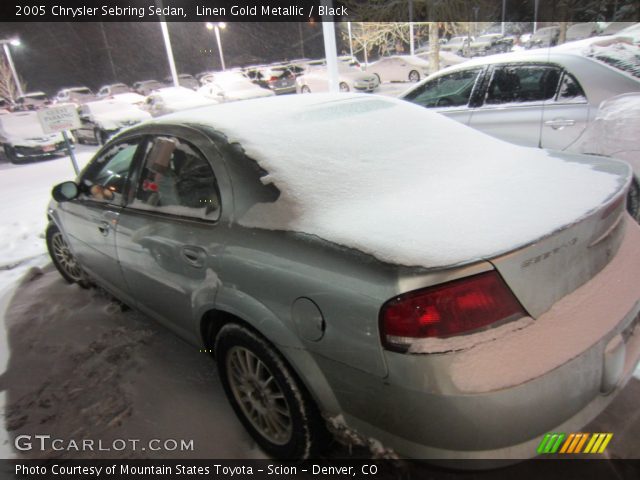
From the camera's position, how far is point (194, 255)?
1.98 meters

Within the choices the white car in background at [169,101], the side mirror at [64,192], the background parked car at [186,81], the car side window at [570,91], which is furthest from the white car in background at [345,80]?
the side mirror at [64,192]

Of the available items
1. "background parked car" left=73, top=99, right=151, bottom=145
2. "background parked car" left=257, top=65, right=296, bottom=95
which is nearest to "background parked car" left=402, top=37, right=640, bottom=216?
"background parked car" left=73, top=99, right=151, bottom=145

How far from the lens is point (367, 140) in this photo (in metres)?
2.17

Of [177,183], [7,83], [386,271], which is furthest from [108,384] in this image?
[7,83]

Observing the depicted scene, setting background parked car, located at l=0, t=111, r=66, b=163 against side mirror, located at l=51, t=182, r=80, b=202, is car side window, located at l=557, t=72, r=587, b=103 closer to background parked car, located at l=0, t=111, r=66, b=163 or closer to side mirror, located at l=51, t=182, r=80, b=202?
side mirror, located at l=51, t=182, r=80, b=202

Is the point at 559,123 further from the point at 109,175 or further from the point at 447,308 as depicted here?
the point at 109,175

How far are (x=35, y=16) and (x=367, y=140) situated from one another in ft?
26.5

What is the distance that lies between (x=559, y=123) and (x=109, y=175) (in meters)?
3.65

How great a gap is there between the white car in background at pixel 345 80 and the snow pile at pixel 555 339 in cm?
1422

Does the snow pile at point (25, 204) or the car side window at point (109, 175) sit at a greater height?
the car side window at point (109, 175)

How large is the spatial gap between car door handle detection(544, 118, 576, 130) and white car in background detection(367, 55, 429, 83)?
11.6m

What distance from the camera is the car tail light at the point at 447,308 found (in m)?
1.29

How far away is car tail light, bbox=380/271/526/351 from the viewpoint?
4.23 feet

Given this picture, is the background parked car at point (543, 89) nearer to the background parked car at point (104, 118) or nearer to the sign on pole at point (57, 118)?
the sign on pole at point (57, 118)
